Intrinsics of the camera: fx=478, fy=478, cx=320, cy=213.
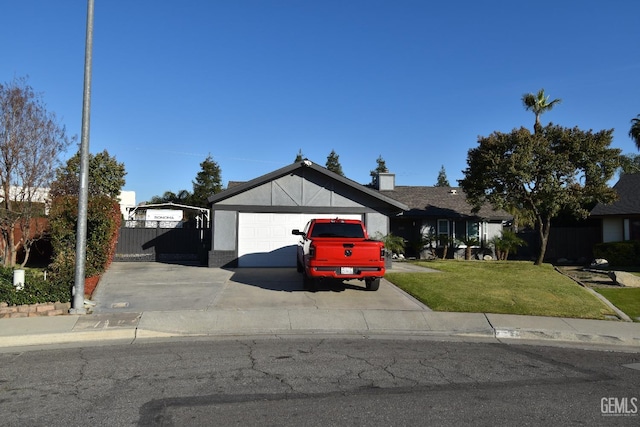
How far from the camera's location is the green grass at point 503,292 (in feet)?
36.0

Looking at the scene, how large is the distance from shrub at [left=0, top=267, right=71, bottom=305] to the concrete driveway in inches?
30.5

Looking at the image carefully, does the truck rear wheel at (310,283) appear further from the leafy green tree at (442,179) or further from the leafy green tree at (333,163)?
the leafy green tree at (442,179)

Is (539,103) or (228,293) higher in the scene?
(539,103)

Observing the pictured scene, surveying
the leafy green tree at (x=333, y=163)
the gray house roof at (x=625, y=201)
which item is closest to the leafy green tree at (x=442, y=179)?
the leafy green tree at (x=333, y=163)

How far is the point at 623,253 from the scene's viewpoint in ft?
76.3

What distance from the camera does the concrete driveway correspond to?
35.6 ft

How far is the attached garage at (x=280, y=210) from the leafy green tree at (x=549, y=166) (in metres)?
5.68

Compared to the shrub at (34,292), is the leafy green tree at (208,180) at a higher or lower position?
higher

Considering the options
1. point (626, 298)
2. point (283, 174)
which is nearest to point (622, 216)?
point (626, 298)

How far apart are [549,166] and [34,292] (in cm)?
1911

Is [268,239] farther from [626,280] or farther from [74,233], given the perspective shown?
[626,280]

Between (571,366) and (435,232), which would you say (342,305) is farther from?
(435,232)

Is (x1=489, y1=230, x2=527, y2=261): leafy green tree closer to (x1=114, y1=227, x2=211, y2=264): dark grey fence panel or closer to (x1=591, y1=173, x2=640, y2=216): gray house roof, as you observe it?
(x1=591, y1=173, x2=640, y2=216): gray house roof

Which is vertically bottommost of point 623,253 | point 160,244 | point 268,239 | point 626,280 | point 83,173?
point 626,280
